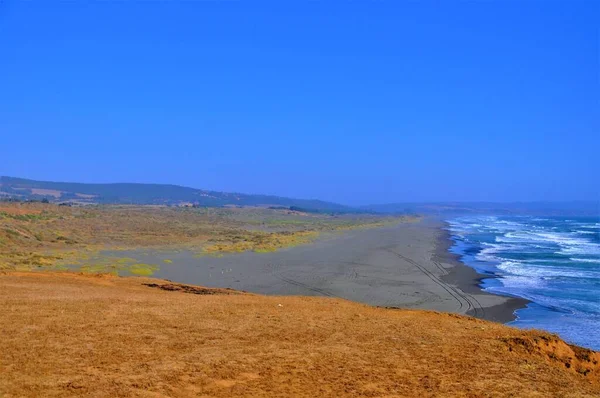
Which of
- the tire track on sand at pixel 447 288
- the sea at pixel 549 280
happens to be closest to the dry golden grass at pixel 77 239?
the tire track on sand at pixel 447 288

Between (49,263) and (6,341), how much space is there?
807 inches

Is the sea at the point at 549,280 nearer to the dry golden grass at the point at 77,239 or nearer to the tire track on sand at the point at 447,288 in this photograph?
the tire track on sand at the point at 447,288

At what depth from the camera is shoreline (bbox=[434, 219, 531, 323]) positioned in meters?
21.2

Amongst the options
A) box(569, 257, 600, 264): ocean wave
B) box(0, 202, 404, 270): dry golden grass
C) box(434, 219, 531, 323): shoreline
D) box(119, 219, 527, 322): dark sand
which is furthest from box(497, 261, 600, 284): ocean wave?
box(0, 202, 404, 270): dry golden grass


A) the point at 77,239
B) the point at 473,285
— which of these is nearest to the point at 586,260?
the point at 473,285

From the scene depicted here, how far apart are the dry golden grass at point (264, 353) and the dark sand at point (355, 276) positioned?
326 inches

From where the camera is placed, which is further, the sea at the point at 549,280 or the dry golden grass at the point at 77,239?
the dry golden grass at the point at 77,239

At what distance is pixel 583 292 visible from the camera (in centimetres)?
2634

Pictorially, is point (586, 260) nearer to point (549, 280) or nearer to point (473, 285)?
point (549, 280)

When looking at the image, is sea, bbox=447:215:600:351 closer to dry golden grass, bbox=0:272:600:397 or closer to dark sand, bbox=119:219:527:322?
dark sand, bbox=119:219:527:322

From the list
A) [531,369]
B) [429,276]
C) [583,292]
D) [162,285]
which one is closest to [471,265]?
[429,276]

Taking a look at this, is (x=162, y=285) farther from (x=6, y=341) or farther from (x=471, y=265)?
(x=471, y=265)

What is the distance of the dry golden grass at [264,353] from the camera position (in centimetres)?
898

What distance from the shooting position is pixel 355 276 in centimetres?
3100
